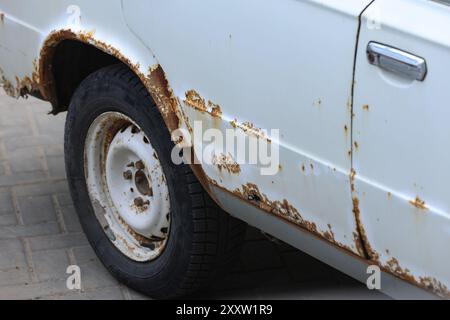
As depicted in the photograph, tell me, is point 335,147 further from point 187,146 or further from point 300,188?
point 187,146


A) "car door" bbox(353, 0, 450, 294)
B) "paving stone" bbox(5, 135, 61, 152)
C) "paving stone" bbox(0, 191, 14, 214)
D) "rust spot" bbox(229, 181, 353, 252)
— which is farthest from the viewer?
"paving stone" bbox(5, 135, 61, 152)

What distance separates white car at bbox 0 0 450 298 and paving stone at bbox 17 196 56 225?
0.49 meters

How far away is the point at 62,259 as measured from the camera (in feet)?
13.1

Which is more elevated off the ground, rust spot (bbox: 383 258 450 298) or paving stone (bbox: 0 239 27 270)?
paving stone (bbox: 0 239 27 270)

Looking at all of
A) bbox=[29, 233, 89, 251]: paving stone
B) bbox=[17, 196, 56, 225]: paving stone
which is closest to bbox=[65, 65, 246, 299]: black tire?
bbox=[29, 233, 89, 251]: paving stone

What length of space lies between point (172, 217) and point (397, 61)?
1188mm

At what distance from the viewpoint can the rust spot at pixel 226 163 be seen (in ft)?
10.1

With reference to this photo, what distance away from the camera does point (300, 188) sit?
290cm

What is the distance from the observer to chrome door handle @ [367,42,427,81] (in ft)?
8.13

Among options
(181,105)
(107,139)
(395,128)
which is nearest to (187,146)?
(181,105)

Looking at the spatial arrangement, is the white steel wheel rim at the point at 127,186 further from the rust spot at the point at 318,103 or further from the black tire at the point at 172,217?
the rust spot at the point at 318,103

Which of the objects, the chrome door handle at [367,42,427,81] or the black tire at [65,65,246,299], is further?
the black tire at [65,65,246,299]

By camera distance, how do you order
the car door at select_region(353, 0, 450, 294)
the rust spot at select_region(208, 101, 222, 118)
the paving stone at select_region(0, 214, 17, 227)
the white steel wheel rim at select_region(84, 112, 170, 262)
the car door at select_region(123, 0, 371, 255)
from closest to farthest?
1. the car door at select_region(353, 0, 450, 294)
2. the car door at select_region(123, 0, 371, 255)
3. the rust spot at select_region(208, 101, 222, 118)
4. the white steel wheel rim at select_region(84, 112, 170, 262)
5. the paving stone at select_region(0, 214, 17, 227)

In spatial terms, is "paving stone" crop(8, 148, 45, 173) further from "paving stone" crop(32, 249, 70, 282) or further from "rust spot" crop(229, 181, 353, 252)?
"rust spot" crop(229, 181, 353, 252)
